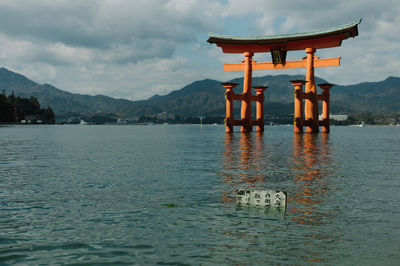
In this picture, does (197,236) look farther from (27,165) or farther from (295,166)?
(27,165)

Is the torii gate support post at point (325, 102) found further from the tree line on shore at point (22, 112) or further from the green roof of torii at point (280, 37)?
the tree line on shore at point (22, 112)

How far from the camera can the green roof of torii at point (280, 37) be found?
49.5 meters

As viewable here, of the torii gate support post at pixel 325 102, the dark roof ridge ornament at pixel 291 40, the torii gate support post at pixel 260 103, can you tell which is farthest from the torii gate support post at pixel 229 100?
the torii gate support post at pixel 325 102

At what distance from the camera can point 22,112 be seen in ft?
598

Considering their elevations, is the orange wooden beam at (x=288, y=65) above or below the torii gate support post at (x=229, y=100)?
above

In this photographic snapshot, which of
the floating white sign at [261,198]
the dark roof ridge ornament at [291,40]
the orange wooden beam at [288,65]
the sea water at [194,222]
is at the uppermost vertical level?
the dark roof ridge ornament at [291,40]

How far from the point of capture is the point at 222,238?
6.39 m

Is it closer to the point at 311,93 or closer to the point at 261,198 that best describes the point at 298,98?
the point at 311,93

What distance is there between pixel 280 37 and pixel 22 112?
534 ft

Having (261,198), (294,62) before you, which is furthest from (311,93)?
(261,198)

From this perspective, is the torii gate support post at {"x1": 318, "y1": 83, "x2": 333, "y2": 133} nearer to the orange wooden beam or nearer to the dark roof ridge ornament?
the orange wooden beam

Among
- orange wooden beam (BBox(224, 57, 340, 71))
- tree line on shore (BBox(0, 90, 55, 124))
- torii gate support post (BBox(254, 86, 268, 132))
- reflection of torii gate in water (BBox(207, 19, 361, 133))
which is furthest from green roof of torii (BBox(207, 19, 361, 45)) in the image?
tree line on shore (BBox(0, 90, 55, 124))

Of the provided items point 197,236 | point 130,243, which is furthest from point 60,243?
point 197,236

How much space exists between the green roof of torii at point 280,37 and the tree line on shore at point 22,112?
11954 cm
